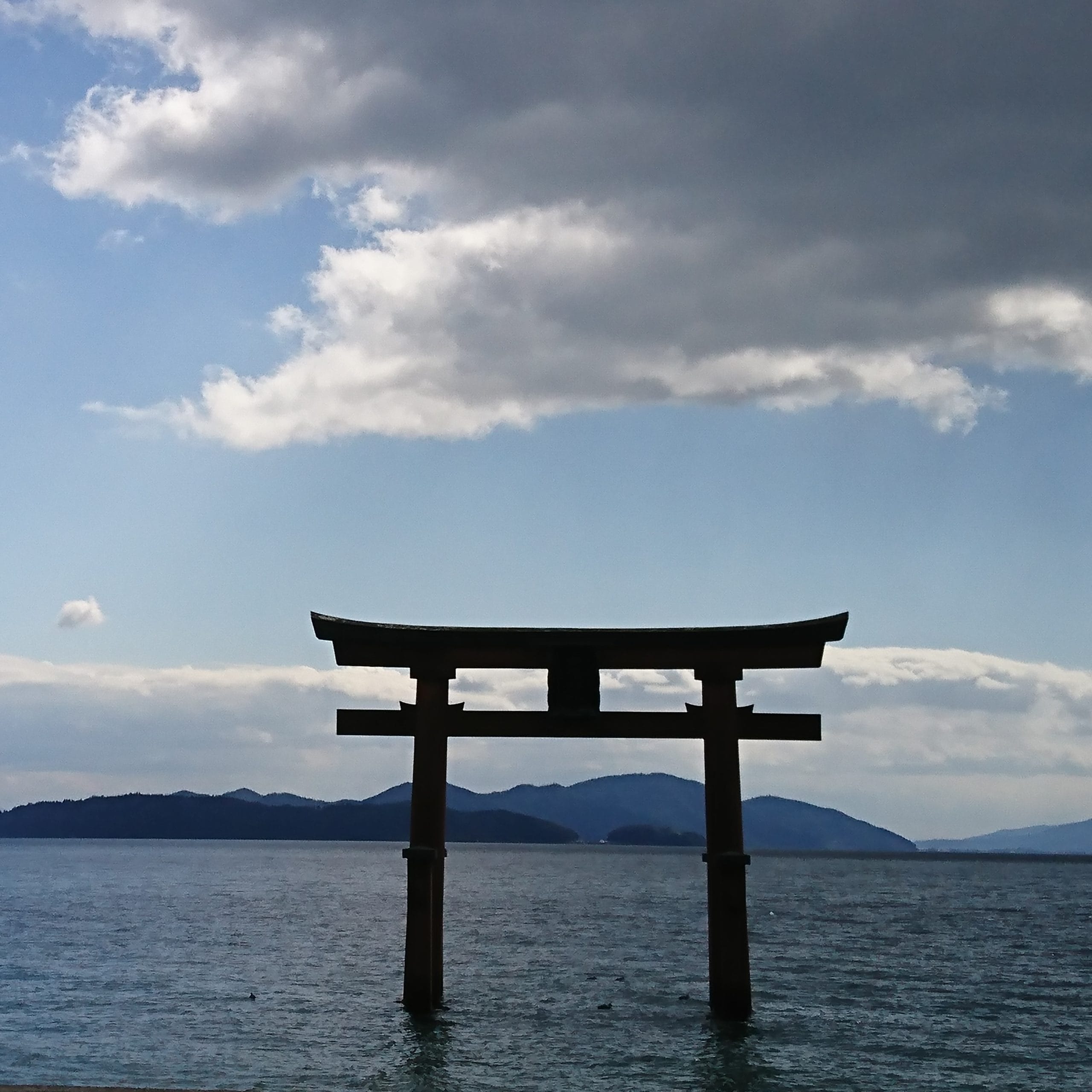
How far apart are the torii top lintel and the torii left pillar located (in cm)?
50

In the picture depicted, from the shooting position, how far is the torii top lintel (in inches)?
657

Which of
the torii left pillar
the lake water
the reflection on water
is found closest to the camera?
the reflection on water

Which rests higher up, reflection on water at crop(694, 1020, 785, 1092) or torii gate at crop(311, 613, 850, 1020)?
torii gate at crop(311, 613, 850, 1020)

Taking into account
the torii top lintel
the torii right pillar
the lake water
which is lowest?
the lake water

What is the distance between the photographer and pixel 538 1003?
23281mm

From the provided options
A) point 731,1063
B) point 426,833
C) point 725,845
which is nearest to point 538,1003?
point 731,1063

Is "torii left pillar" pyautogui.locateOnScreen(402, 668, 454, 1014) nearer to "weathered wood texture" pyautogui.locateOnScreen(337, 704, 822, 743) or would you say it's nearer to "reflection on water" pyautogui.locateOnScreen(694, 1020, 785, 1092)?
"weathered wood texture" pyautogui.locateOnScreen(337, 704, 822, 743)

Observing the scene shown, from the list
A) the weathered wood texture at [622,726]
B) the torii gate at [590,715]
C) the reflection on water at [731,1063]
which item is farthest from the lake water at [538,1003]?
the weathered wood texture at [622,726]

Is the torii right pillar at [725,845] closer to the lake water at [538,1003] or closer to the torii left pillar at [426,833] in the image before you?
the lake water at [538,1003]

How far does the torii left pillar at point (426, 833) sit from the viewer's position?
55.5 feet

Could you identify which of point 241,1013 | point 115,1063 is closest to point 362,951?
point 241,1013

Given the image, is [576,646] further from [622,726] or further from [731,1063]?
[731,1063]

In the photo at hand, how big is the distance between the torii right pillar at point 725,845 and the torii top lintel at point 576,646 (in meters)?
0.41

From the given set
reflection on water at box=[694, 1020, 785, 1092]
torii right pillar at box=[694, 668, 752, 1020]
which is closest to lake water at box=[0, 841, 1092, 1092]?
reflection on water at box=[694, 1020, 785, 1092]
